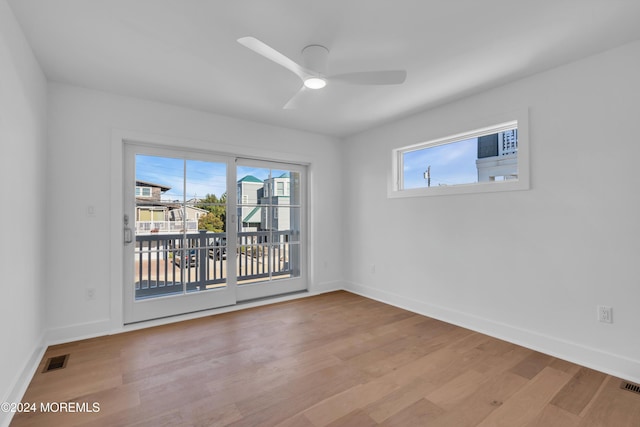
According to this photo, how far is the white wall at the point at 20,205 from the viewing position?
1734mm

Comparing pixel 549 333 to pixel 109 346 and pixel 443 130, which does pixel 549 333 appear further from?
pixel 109 346

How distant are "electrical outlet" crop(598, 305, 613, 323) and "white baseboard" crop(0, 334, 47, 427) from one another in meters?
3.94

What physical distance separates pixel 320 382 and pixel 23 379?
201 cm

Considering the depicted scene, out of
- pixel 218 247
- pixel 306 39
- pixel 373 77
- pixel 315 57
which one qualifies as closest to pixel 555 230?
pixel 373 77

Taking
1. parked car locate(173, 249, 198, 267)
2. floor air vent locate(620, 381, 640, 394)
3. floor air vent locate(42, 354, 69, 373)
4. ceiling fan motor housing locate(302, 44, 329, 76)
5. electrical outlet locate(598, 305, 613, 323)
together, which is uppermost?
ceiling fan motor housing locate(302, 44, 329, 76)

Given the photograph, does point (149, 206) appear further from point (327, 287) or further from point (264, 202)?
point (327, 287)

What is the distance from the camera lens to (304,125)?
4.12 meters

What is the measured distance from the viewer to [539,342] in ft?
8.48

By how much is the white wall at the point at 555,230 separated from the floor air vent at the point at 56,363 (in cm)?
343

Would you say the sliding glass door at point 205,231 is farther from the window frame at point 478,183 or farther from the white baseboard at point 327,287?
the window frame at point 478,183

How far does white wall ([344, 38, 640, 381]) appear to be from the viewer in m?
2.20

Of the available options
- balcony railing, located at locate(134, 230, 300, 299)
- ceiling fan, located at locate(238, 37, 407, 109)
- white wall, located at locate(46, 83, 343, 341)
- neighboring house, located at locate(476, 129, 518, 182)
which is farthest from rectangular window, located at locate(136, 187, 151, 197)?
neighboring house, located at locate(476, 129, 518, 182)

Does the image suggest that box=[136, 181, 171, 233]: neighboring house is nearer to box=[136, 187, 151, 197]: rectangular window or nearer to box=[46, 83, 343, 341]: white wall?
box=[136, 187, 151, 197]: rectangular window

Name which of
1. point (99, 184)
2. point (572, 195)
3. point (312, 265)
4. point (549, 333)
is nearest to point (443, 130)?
point (572, 195)
